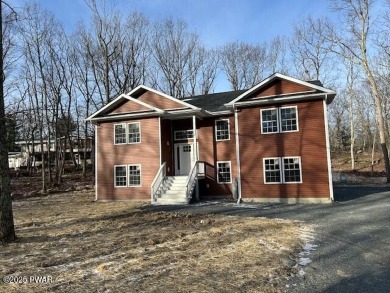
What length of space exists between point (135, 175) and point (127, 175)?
1.62ft

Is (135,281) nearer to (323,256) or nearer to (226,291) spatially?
(226,291)

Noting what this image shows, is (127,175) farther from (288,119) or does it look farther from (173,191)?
(288,119)

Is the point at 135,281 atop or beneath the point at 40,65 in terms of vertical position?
beneath

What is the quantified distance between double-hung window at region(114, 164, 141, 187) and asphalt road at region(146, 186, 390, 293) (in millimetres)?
4059

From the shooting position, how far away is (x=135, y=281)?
17.2 ft

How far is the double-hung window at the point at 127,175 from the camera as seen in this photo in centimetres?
1830

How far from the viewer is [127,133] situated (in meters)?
18.6

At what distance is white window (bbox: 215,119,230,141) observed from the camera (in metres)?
18.4

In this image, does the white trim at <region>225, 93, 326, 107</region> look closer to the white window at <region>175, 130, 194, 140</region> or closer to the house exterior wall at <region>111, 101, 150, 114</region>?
the white window at <region>175, 130, 194, 140</region>

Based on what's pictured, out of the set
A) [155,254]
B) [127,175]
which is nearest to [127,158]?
[127,175]

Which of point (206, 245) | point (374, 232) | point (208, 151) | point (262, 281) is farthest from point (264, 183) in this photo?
point (262, 281)

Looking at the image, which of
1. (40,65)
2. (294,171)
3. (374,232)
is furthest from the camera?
(40,65)

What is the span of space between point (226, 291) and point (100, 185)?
15340mm

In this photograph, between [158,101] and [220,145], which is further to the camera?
[158,101]
